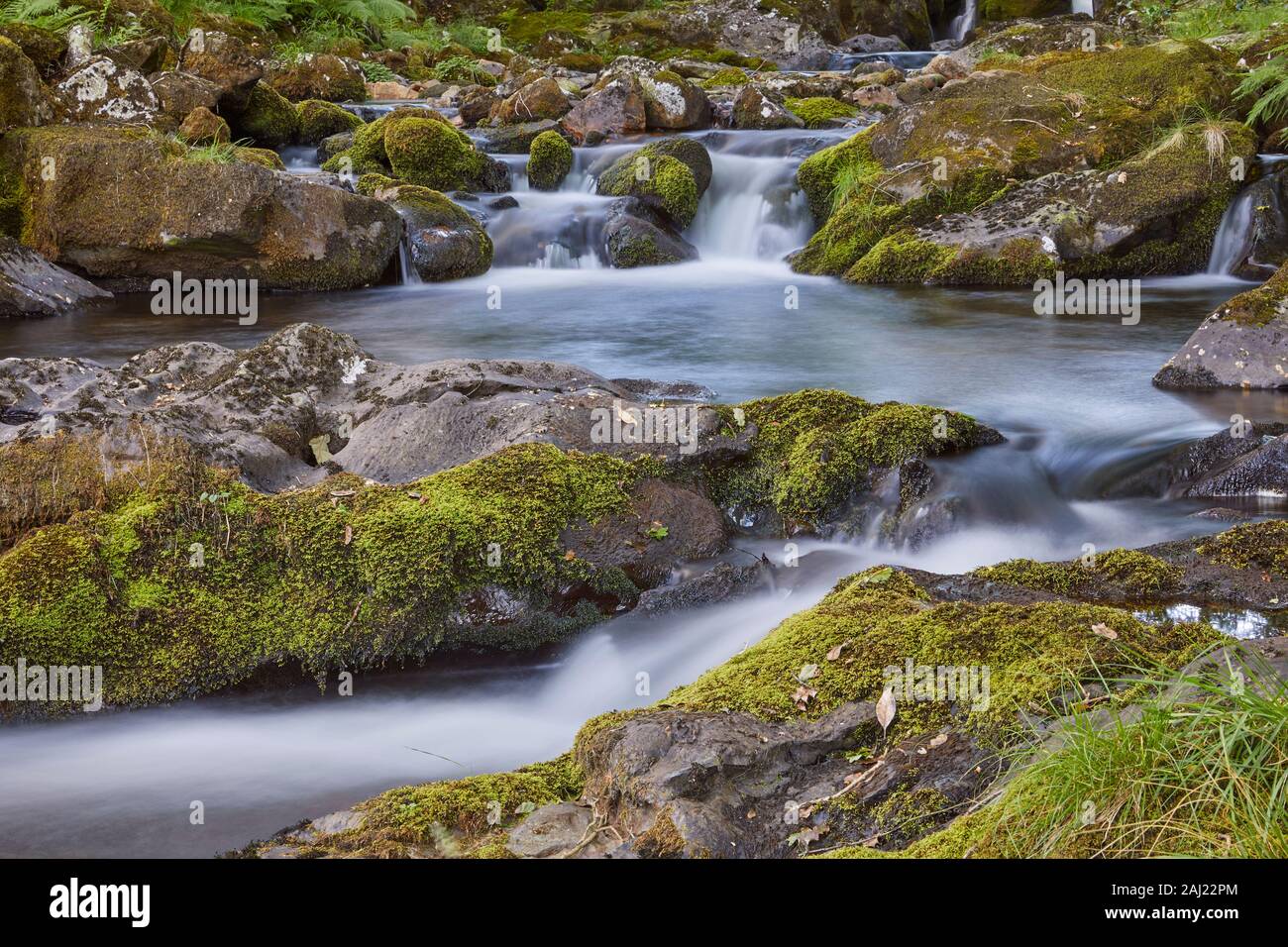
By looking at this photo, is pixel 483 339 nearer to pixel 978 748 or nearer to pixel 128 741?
pixel 128 741

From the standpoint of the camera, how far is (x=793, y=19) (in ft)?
98.1

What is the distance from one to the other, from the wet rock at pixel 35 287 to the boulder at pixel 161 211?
0.30 m

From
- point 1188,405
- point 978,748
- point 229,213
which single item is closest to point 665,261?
point 229,213

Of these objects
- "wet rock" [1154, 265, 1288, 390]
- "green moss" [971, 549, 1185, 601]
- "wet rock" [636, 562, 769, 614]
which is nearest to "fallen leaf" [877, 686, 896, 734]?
"green moss" [971, 549, 1185, 601]

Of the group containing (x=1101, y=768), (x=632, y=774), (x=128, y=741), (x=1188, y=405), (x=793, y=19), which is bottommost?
(x=128, y=741)

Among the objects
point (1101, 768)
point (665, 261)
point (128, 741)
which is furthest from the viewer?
point (665, 261)
